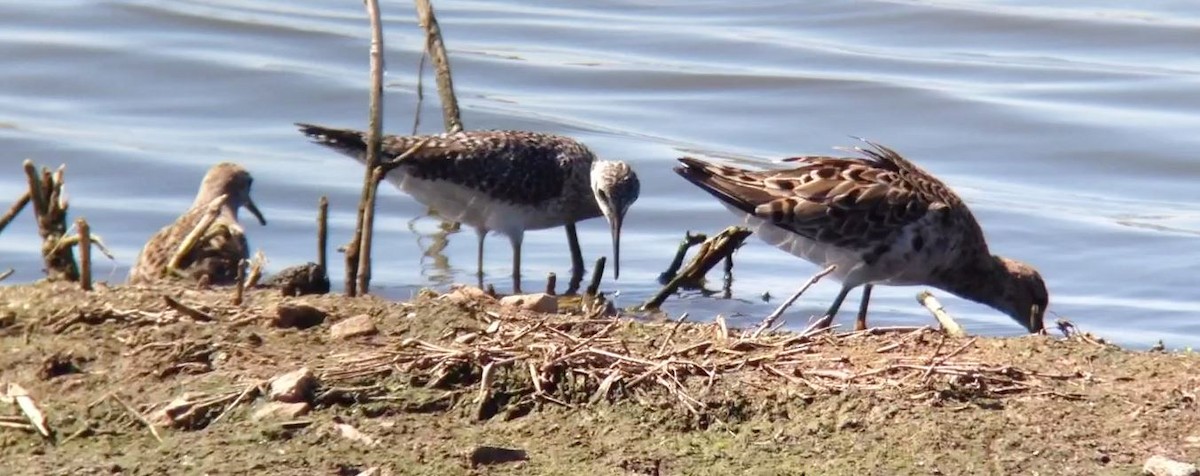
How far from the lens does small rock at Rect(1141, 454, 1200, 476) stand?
4.78 meters

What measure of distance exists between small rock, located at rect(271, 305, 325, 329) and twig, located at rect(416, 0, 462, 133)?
13.7 ft

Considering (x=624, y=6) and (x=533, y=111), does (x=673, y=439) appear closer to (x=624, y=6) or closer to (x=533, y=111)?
(x=533, y=111)

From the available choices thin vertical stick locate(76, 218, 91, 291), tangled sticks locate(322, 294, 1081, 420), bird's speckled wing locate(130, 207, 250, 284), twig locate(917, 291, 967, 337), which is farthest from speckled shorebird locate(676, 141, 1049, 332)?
thin vertical stick locate(76, 218, 91, 291)

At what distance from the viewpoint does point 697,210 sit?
11.7 metres

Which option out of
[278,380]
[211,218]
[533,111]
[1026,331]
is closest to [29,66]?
[533,111]

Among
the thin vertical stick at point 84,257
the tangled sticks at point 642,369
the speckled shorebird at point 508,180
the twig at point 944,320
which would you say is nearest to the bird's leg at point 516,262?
the speckled shorebird at point 508,180

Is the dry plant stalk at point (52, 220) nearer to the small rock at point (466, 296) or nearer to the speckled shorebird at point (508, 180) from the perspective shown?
the small rock at point (466, 296)

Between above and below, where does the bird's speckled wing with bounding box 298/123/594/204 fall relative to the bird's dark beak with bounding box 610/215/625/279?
above

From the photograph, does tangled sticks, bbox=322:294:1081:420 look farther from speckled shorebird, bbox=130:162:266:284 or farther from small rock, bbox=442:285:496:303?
speckled shorebird, bbox=130:162:266:284

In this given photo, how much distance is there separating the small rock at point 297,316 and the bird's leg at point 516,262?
3549 millimetres

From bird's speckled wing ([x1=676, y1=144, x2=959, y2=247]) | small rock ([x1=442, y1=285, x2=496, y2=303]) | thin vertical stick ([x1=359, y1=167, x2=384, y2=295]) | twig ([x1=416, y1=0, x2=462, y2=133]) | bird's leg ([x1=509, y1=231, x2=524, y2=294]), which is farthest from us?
twig ([x1=416, y1=0, x2=462, y2=133])

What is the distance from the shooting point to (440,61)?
34.4ft

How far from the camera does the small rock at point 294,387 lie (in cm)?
523

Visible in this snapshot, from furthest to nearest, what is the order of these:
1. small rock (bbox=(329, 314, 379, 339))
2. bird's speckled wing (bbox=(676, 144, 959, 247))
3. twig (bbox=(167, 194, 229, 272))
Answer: bird's speckled wing (bbox=(676, 144, 959, 247))
twig (bbox=(167, 194, 229, 272))
small rock (bbox=(329, 314, 379, 339))
